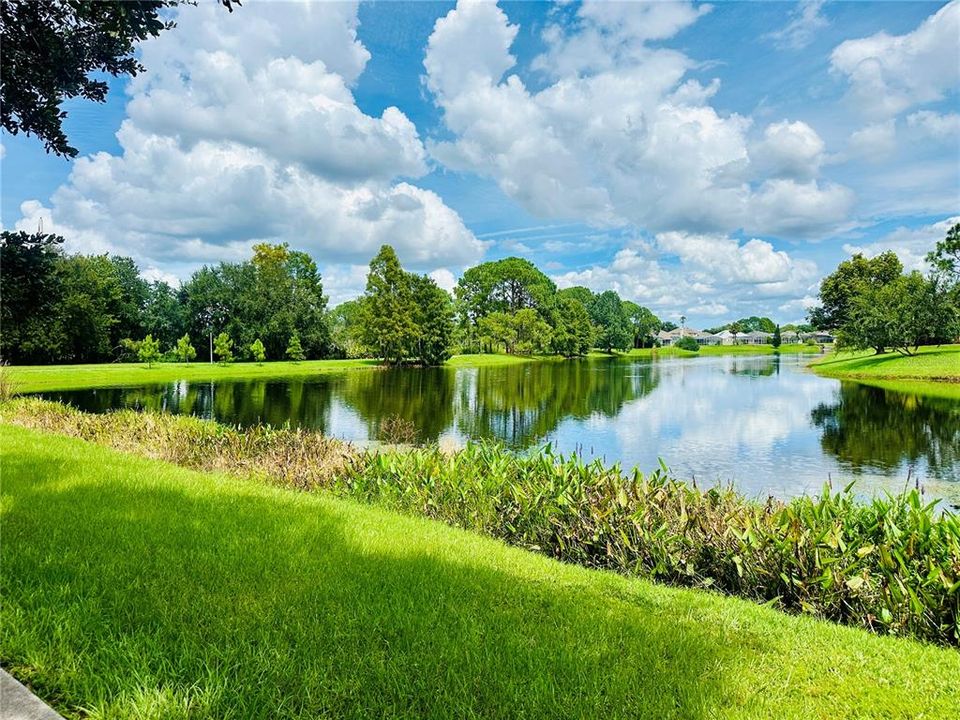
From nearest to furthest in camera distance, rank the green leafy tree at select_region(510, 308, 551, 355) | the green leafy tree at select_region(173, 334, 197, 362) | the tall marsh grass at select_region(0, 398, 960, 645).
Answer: the tall marsh grass at select_region(0, 398, 960, 645) < the green leafy tree at select_region(173, 334, 197, 362) < the green leafy tree at select_region(510, 308, 551, 355)

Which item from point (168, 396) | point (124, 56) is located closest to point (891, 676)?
point (124, 56)

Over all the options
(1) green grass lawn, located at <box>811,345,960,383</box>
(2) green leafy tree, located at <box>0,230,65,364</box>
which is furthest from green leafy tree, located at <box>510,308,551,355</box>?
(2) green leafy tree, located at <box>0,230,65,364</box>

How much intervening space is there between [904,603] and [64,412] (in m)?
16.9

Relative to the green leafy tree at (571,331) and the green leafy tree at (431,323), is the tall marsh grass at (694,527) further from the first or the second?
the green leafy tree at (571,331)

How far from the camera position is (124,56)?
6738 mm

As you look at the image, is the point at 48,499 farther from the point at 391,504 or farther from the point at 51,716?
the point at 51,716

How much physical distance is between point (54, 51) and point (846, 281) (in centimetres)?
7944

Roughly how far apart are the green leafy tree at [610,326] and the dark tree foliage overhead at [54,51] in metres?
93.8

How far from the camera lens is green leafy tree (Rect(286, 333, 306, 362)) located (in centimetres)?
6044

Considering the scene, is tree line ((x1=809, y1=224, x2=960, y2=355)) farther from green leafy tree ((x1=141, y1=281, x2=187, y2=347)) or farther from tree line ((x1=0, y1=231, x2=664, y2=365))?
green leafy tree ((x1=141, y1=281, x2=187, y2=347))

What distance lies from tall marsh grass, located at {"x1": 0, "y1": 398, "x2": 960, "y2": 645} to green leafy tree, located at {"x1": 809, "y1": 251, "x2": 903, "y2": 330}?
70517mm

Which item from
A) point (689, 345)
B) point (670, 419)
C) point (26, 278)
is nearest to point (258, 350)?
point (670, 419)

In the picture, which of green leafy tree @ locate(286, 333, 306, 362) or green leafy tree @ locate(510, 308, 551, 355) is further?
green leafy tree @ locate(510, 308, 551, 355)

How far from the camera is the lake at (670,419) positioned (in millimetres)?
13977
